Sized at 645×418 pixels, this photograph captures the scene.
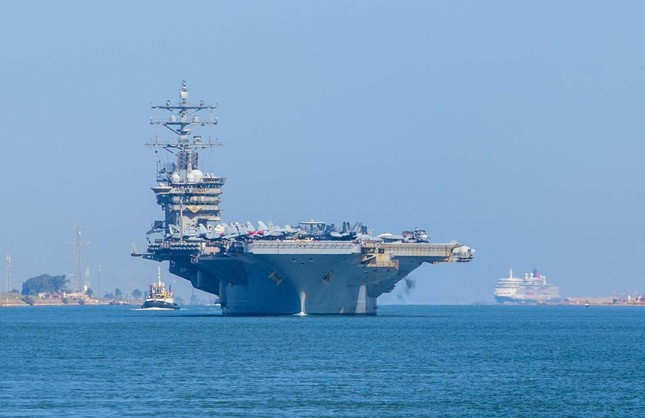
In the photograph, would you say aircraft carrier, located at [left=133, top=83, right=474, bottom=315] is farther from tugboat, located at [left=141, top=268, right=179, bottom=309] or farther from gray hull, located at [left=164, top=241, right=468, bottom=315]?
tugboat, located at [left=141, top=268, right=179, bottom=309]

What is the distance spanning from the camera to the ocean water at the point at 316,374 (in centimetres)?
3850

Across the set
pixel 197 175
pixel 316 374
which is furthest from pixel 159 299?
pixel 316 374

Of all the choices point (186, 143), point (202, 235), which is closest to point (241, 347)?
point (202, 235)

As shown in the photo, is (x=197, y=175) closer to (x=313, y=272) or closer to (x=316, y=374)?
(x=313, y=272)

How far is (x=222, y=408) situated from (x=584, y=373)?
16.1 m

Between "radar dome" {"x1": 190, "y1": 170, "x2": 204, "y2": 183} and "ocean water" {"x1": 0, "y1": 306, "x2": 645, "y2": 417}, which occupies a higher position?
"radar dome" {"x1": 190, "y1": 170, "x2": 204, "y2": 183}

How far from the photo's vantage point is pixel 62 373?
47.6 meters

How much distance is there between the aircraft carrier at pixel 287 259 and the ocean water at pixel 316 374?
285 inches

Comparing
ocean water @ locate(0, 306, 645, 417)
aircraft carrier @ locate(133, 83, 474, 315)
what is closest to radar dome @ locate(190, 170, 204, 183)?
aircraft carrier @ locate(133, 83, 474, 315)

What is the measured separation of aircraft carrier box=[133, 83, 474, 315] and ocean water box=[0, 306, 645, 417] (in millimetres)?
7238

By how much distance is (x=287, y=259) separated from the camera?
267ft

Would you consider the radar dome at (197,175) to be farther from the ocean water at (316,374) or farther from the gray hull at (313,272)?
the ocean water at (316,374)

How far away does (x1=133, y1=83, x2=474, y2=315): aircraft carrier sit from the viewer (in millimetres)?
81875

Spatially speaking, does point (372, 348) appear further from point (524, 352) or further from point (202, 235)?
point (202, 235)
